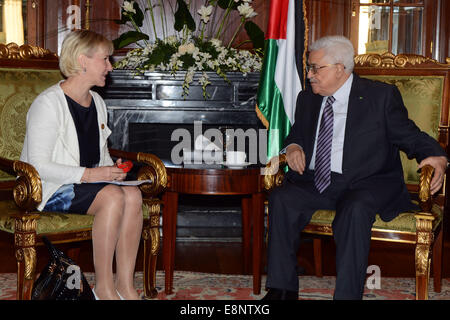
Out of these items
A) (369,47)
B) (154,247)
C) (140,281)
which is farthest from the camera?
(369,47)

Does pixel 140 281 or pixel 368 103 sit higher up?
pixel 368 103

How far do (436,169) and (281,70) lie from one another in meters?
1.42

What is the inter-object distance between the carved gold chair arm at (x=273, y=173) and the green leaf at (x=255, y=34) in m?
1.62

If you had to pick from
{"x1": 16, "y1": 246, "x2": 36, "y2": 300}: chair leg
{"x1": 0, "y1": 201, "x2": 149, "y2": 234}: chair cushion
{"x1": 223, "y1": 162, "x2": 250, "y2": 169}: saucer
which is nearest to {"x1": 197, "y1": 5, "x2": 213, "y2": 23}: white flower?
{"x1": 223, "y1": 162, "x2": 250, "y2": 169}: saucer

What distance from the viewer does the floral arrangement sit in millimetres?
4109

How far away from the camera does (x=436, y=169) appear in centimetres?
259

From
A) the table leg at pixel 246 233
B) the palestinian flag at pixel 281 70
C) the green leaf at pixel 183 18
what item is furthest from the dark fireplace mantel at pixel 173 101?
the table leg at pixel 246 233

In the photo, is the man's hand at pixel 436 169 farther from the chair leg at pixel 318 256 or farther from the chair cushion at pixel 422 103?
the chair leg at pixel 318 256

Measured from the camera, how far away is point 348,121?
2.78 m

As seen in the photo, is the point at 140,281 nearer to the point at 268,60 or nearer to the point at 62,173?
the point at 62,173

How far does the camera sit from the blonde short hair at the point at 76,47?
8.59ft

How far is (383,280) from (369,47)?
7.12ft

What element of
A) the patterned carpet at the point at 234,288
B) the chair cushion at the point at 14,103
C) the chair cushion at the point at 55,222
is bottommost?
the patterned carpet at the point at 234,288

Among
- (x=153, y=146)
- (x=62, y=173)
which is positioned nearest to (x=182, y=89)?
(x=153, y=146)
